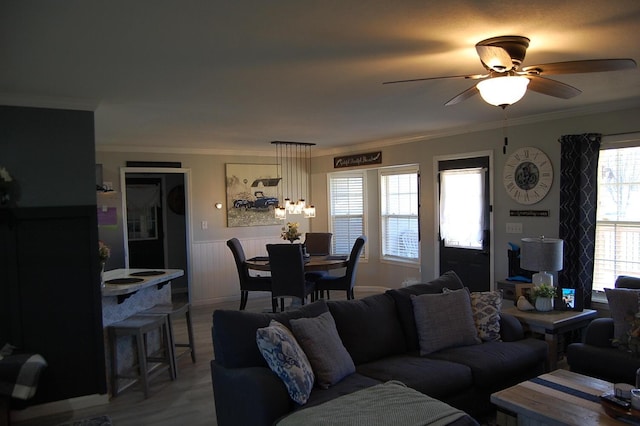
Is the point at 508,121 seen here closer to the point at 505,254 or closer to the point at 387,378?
the point at 505,254

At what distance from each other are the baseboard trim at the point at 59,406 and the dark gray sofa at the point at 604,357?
Answer: 370cm

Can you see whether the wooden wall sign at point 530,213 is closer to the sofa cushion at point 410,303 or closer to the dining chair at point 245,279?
the sofa cushion at point 410,303

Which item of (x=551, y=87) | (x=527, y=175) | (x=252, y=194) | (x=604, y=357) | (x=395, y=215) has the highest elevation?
(x=551, y=87)

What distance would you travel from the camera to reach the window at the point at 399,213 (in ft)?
23.1

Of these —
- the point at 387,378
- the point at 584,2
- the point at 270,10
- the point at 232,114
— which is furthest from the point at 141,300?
the point at 584,2

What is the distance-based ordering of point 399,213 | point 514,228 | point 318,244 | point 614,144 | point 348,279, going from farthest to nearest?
1. point 399,213
2. point 318,244
3. point 348,279
4. point 514,228
5. point 614,144

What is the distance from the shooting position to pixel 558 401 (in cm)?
254

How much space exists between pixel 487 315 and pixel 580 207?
176 centimetres

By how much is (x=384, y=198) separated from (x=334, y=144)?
1.19 meters

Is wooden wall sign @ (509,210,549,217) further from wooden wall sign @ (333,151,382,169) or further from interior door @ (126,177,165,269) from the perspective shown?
interior door @ (126,177,165,269)

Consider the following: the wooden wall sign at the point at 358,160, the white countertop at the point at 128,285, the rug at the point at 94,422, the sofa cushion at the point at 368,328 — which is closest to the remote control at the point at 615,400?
the sofa cushion at the point at 368,328

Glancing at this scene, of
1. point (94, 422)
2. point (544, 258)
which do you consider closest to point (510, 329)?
point (544, 258)

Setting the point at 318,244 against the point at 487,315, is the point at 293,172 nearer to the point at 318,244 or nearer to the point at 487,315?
the point at 318,244

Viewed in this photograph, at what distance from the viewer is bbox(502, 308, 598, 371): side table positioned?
368cm
